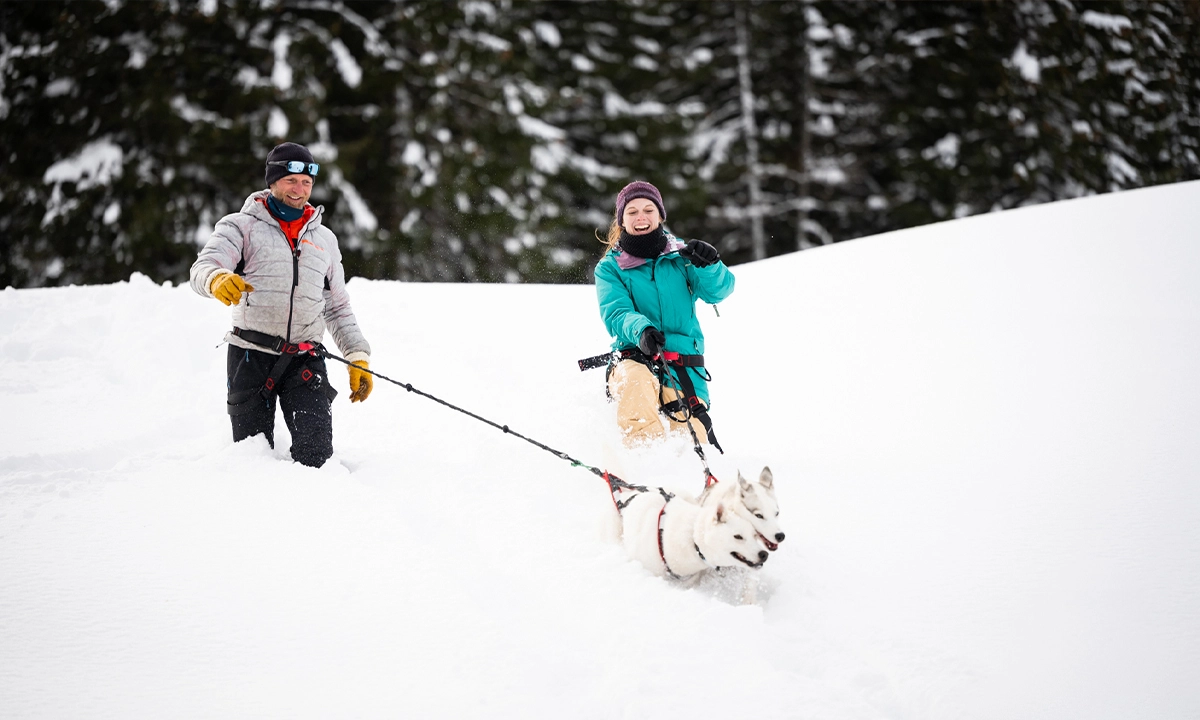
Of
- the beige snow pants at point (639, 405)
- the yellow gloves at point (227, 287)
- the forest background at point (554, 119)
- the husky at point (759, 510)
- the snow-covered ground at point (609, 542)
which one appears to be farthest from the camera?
the forest background at point (554, 119)

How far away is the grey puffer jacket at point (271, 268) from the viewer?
3600mm

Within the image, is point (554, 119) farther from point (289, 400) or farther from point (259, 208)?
point (289, 400)

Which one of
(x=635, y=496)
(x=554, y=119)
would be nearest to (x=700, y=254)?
(x=635, y=496)

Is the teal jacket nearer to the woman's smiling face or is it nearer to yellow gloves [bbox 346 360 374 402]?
the woman's smiling face

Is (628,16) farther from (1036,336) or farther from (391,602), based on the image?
(391,602)

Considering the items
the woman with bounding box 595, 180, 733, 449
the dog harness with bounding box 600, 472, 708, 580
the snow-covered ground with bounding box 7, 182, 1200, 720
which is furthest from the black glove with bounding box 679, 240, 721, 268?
the dog harness with bounding box 600, 472, 708, 580

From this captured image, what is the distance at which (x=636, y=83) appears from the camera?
1852 cm

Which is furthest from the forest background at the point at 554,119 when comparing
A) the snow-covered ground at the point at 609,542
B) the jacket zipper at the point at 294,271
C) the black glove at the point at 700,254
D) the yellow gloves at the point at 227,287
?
the yellow gloves at the point at 227,287

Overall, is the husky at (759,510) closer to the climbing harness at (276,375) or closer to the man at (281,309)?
the man at (281,309)

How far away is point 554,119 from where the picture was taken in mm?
16766

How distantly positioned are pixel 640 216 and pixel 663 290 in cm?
41

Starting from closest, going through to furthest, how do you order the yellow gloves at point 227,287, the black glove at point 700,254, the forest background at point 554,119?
the yellow gloves at point 227,287 → the black glove at point 700,254 → the forest background at point 554,119

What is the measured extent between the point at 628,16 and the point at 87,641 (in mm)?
18874

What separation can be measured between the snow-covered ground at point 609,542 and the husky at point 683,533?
0.09 meters
